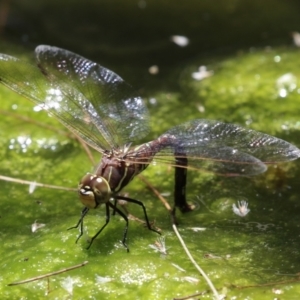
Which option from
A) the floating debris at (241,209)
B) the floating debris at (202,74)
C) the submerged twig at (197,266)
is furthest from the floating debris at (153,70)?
the submerged twig at (197,266)

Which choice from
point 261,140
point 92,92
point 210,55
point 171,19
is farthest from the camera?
point 171,19

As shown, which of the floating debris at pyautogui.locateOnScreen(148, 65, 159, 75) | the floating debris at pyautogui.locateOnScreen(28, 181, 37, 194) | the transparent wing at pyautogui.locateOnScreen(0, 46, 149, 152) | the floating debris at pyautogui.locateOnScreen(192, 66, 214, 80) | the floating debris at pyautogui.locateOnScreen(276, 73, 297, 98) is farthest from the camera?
the floating debris at pyautogui.locateOnScreen(148, 65, 159, 75)

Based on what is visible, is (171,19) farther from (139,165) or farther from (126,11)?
(139,165)

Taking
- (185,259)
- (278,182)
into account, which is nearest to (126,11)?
(278,182)

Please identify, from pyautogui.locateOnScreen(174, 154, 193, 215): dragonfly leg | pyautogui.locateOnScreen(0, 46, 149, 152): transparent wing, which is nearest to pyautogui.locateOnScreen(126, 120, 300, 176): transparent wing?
pyautogui.locateOnScreen(174, 154, 193, 215): dragonfly leg

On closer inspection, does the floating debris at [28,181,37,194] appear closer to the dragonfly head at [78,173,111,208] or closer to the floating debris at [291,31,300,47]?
the dragonfly head at [78,173,111,208]

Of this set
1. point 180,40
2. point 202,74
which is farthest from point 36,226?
point 180,40

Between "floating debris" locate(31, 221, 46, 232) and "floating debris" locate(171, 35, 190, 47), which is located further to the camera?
"floating debris" locate(171, 35, 190, 47)
